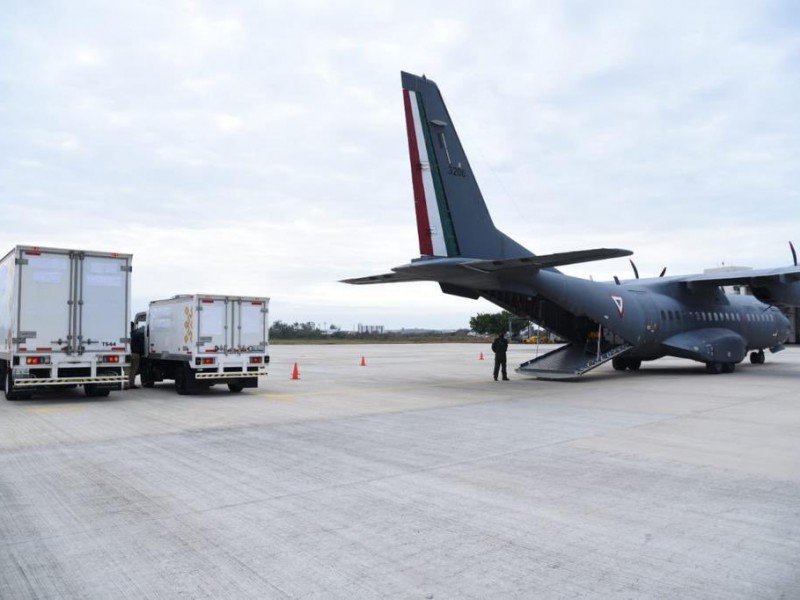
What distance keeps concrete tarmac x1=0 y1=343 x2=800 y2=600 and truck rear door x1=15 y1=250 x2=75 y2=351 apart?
2143mm

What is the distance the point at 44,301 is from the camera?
1359cm

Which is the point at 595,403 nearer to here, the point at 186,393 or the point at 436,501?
the point at 436,501

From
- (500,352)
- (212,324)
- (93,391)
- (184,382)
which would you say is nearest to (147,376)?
(184,382)

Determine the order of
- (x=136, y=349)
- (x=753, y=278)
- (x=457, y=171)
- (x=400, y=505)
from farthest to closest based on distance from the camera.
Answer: (x=753, y=278) < (x=136, y=349) < (x=457, y=171) < (x=400, y=505)

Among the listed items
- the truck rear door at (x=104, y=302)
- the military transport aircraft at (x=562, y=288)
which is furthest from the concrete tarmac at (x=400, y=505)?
the military transport aircraft at (x=562, y=288)

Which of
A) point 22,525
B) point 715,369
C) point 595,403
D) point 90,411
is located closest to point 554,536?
point 22,525

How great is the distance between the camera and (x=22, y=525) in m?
5.18

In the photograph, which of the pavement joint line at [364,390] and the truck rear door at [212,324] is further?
the pavement joint line at [364,390]

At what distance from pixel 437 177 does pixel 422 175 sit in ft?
1.30

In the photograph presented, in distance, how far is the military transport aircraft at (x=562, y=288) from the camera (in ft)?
52.2

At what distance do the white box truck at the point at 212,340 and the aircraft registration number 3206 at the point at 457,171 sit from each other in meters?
6.03

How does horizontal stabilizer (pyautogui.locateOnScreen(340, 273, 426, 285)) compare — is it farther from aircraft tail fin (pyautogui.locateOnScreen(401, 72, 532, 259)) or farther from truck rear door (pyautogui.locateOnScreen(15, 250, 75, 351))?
truck rear door (pyautogui.locateOnScreen(15, 250, 75, 351))

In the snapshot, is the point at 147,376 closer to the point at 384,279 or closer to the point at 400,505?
the point at 384,279

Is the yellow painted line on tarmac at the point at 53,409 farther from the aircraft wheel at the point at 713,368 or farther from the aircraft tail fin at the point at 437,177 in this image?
the aircraft wheel at the point at 713,368
